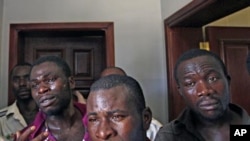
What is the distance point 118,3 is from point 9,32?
81cm

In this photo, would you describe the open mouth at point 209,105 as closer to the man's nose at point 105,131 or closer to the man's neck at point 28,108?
the man's nose at point 105,131

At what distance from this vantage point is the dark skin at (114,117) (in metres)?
0.90

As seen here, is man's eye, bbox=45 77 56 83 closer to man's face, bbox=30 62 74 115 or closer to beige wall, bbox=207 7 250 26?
man's face, bbox=30 62 74 115

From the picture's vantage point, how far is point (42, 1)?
2.54 meters

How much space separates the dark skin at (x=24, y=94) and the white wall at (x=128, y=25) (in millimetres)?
367

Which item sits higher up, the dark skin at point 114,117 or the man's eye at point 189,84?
the man's eye at point 189,84

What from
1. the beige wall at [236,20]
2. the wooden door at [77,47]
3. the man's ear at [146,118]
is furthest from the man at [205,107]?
the beige wall at [236,20]

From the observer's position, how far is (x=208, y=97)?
119cm

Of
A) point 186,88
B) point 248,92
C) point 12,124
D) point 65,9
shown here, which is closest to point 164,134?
point 186,88

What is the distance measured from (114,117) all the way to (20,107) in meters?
1.41

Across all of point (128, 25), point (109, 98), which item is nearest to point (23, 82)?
point (128, 25)

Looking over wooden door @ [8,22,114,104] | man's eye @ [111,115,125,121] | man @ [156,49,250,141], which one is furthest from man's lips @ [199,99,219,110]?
wooden door @ [8,22,114,104]

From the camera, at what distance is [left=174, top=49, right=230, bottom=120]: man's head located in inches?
47.0

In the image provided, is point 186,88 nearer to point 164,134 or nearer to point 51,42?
point 164,134
